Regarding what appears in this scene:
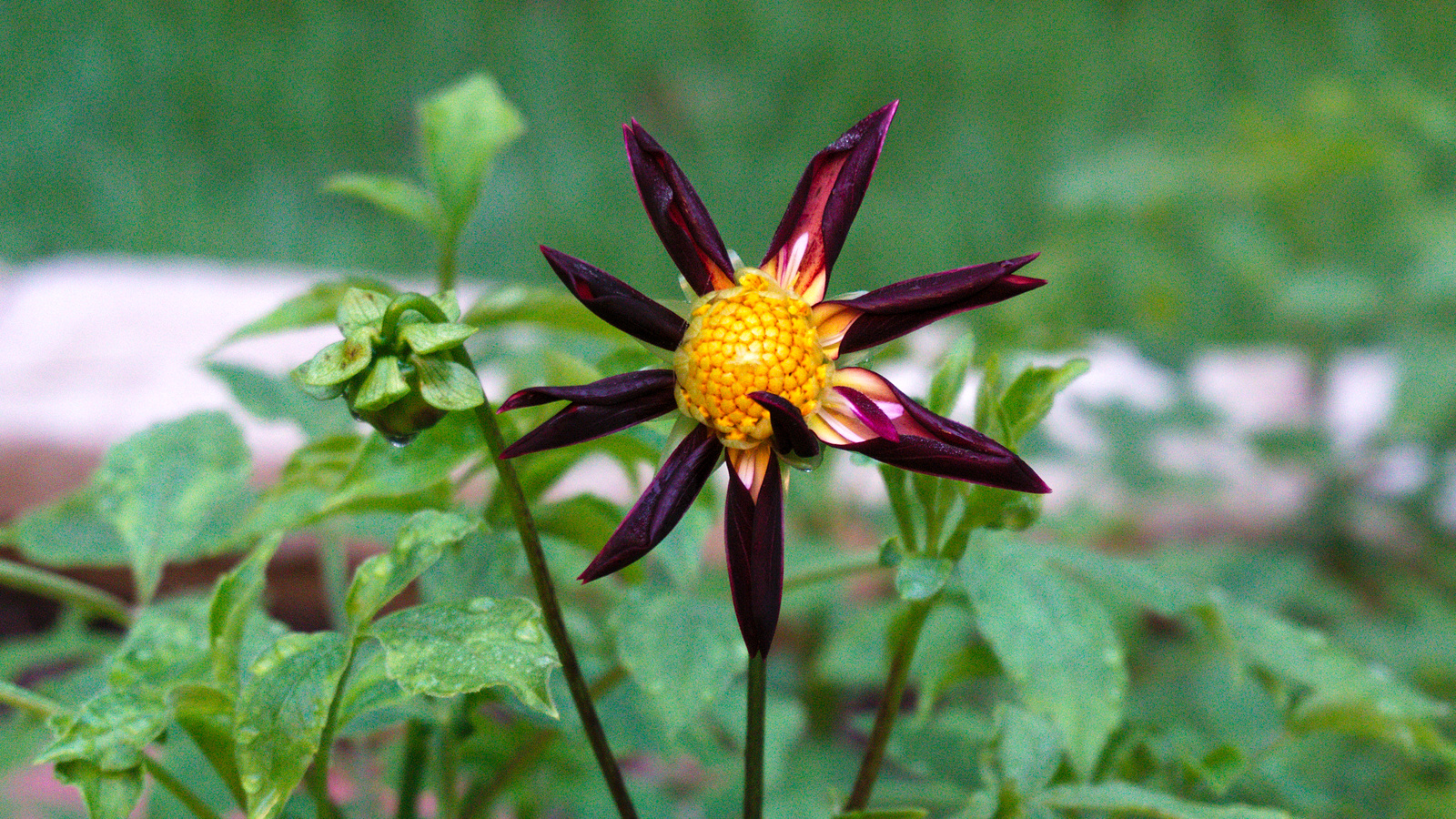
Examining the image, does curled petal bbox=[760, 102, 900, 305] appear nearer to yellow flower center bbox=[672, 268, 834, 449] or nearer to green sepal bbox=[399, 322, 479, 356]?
yellow flower center bbox=[672, 268, 834, 449]

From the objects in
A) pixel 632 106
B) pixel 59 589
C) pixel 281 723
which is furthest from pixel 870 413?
pixel 632 106

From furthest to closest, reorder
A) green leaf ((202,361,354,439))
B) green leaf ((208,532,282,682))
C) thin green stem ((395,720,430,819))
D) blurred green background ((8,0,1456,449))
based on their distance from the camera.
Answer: blurred green background ((8,0,1456,449)), green leaf ((202,361,354,439)), thin green stem ((395,720,430,819)), green leaf ((208,532,282,682))

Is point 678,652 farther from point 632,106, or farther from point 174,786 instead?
point 632,106

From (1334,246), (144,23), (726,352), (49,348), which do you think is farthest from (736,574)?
(144,23)

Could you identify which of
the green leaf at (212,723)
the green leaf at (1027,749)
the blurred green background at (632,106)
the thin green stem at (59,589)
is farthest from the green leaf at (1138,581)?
the blurred green background at (632,106)

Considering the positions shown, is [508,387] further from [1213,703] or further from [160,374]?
[160,374]

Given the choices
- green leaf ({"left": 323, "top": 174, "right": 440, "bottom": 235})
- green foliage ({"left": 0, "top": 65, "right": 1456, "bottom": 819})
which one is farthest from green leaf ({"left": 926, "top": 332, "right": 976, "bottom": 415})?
green leaf ({"left": 323, "top": 174, "right": 440, "bottom": 235})
